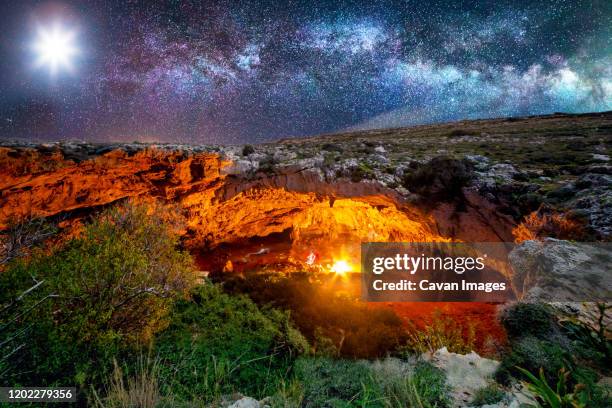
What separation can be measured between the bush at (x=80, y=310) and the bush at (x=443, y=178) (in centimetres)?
1179

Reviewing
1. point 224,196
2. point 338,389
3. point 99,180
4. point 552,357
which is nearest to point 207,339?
point 338,389

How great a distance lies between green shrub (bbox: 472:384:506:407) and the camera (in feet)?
12.9

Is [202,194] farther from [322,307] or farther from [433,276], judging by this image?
[433,276]

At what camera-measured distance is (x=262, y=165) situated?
16609mm

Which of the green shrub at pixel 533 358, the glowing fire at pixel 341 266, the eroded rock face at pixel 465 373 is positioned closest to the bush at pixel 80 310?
the eroded rock face at pixel 465 373

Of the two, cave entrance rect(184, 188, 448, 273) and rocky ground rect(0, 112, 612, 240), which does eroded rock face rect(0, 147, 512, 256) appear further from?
rocky ground rect(0, 112, 612, 240)

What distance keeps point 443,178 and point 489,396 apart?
33.3ft

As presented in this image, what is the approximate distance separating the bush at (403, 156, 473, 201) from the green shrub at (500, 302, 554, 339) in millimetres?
7339

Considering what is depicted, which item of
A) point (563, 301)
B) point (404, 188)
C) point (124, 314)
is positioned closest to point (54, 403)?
point (124, 314)

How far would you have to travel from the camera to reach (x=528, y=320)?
18.0ft

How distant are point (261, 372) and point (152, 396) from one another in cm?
588

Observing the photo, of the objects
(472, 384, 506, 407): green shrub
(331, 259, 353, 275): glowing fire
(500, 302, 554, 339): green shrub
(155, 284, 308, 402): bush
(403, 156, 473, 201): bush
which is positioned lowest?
(331, 259, 353, 275): glowing fire

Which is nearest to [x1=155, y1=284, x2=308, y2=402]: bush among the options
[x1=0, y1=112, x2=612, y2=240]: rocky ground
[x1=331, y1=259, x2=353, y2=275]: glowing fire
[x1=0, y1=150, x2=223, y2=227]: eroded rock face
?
[x1=0, y1=150, x2=223, y2=227]: eroded rock face

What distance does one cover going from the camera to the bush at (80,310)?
6242mm
